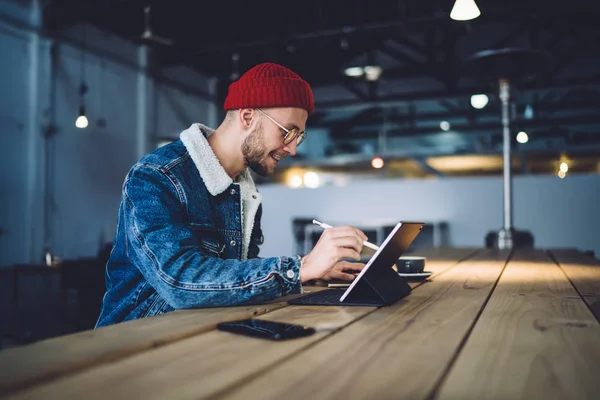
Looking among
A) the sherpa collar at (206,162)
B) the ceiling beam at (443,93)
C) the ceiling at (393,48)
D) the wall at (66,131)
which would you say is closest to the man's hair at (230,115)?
the sherpa collar at (206,162)

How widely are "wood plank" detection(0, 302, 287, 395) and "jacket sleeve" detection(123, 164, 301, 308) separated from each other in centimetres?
13

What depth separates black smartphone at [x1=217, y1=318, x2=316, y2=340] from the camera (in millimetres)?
819

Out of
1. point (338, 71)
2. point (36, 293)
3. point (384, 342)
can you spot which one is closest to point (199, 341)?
point (384, 342)

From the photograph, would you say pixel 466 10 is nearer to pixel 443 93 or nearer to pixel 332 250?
pixel 332 250

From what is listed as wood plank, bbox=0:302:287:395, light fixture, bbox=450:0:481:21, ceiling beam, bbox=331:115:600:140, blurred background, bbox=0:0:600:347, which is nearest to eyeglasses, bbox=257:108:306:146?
wood plank, bbox=0:302:287:395

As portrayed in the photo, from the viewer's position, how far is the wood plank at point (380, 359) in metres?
→ 0.57

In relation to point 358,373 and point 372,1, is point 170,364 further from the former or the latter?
point 372,1

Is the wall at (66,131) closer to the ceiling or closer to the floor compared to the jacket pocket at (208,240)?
closer to the ceiling

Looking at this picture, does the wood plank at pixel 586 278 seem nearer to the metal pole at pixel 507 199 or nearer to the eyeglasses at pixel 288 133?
the eyeglasses at pixel 288 133

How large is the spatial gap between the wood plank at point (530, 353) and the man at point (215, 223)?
0.39m

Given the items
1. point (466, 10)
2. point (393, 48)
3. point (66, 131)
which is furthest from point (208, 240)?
point (393, 48)

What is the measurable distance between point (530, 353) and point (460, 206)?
252 inches

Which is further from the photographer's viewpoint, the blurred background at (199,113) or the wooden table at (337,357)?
the blurred background at (199,113)

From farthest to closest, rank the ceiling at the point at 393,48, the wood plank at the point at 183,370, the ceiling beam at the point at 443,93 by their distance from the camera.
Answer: the ceiling beam at the point at 443,93 < the ceiling at the point at 393,48 < the wood plank at the point at 183,370
